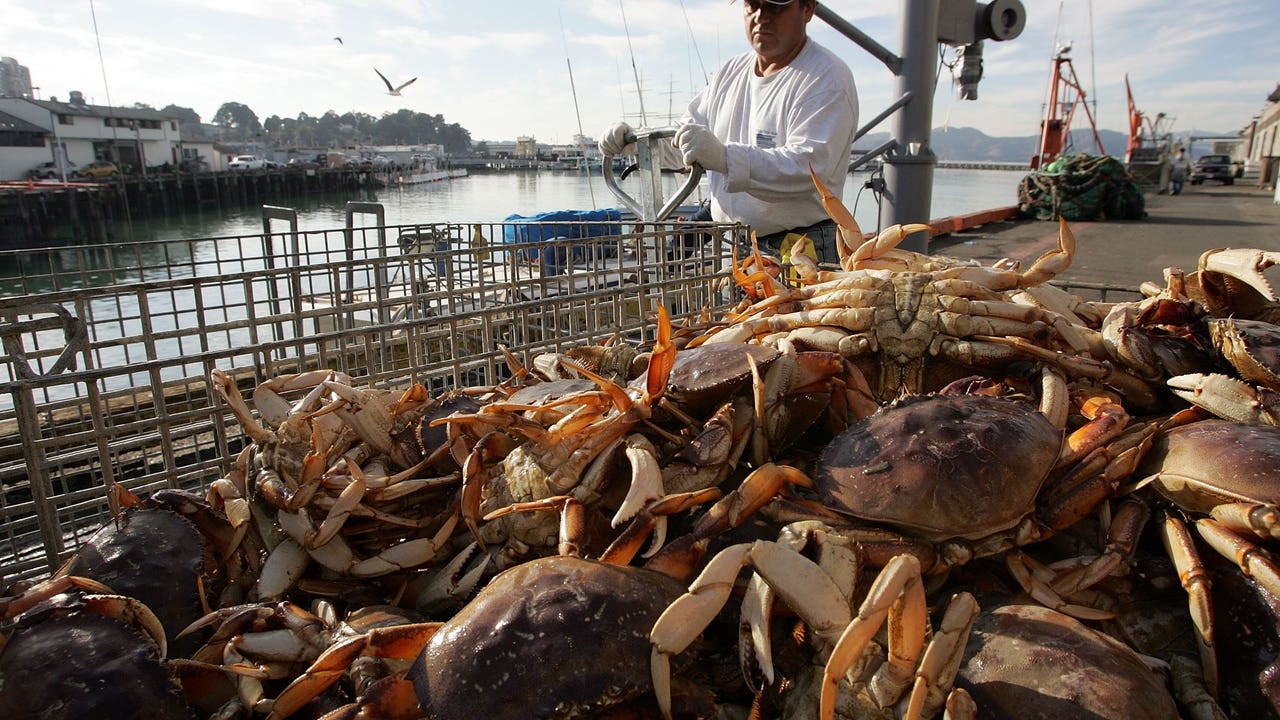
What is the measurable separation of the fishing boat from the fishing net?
4675 cm

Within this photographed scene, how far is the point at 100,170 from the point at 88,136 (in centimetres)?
548

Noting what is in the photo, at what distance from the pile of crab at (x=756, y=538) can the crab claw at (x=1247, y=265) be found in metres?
0.02

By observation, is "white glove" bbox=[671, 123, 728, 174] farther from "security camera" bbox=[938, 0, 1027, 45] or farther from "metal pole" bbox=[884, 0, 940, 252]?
"security camera" bbox=[938, 0, 1027, 45]

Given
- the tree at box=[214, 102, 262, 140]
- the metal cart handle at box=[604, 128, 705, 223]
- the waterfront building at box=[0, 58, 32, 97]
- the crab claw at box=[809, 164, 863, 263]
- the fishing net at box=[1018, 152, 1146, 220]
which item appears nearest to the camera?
the crab claw at box=[809, 164, 863, 263]

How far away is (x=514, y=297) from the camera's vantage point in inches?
195

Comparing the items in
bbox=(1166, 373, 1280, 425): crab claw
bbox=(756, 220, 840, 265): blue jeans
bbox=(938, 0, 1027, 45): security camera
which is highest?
bbox=(938, 0, 1027, 45): security camera

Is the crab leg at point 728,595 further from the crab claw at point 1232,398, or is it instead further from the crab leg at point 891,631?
the crab claw at point 1232,398

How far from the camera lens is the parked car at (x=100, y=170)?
3969 centimetres

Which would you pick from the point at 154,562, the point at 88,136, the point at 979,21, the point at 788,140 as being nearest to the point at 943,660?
the point at 154,562

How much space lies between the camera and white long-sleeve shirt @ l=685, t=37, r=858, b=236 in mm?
4496

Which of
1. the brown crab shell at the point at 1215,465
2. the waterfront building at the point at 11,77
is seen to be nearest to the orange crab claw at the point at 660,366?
the brown crab shell at the point at 1215,465

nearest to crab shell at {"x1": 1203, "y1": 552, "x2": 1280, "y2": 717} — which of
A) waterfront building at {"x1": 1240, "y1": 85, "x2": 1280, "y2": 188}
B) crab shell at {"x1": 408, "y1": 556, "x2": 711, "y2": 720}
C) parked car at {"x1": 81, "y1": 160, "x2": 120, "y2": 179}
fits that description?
crab shell at {"x1": 408, "y1": 556, "x2": 711, "y2": 720}

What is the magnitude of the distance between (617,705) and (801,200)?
12.4ft

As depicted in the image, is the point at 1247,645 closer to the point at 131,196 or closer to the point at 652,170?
the point at 652,170
